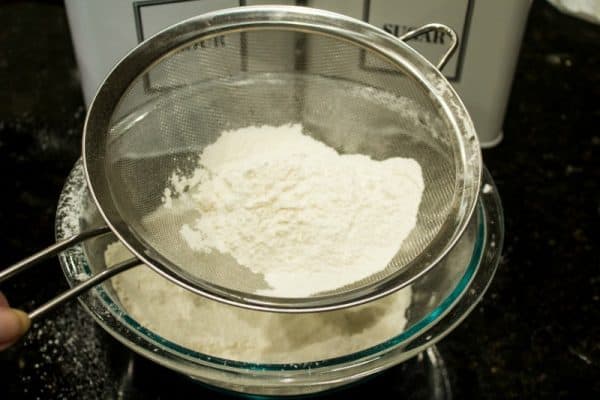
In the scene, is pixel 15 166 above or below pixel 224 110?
below

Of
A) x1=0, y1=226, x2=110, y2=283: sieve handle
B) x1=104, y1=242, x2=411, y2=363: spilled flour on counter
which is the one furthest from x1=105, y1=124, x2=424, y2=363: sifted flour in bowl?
x1=0, y1=226, x2=110, y2=283: sieve handle

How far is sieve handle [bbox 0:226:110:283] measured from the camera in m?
0.54

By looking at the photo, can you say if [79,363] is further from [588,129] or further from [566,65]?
[566,65]

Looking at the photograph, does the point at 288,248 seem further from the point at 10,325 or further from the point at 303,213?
the point at 10,325

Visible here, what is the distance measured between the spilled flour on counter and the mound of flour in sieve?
0.04m

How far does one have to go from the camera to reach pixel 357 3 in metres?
0.87

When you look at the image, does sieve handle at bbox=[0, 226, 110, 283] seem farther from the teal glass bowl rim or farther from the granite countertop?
the granite countertop

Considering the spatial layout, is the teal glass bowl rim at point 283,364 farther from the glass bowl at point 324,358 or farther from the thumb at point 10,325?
the thumb at point 10,325

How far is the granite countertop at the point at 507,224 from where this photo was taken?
0.77m

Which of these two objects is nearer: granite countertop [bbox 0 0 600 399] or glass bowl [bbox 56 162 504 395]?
glass bowl [bbox 56 162 504 395]

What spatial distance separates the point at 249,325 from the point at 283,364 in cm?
12

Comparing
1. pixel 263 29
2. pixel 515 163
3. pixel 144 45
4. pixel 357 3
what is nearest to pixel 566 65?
pixel 515 163

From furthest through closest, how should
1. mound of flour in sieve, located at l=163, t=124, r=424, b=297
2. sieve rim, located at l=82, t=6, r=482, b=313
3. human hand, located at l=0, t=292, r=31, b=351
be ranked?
mound of flour in sieve, located at l=163, t=124, r=424, b=297 < sieve rim, located at l=82, t=6, r=482, b=313 < human hand, located at l=0, t=292, r=31, b=351

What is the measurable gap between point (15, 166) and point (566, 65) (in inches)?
38.3
